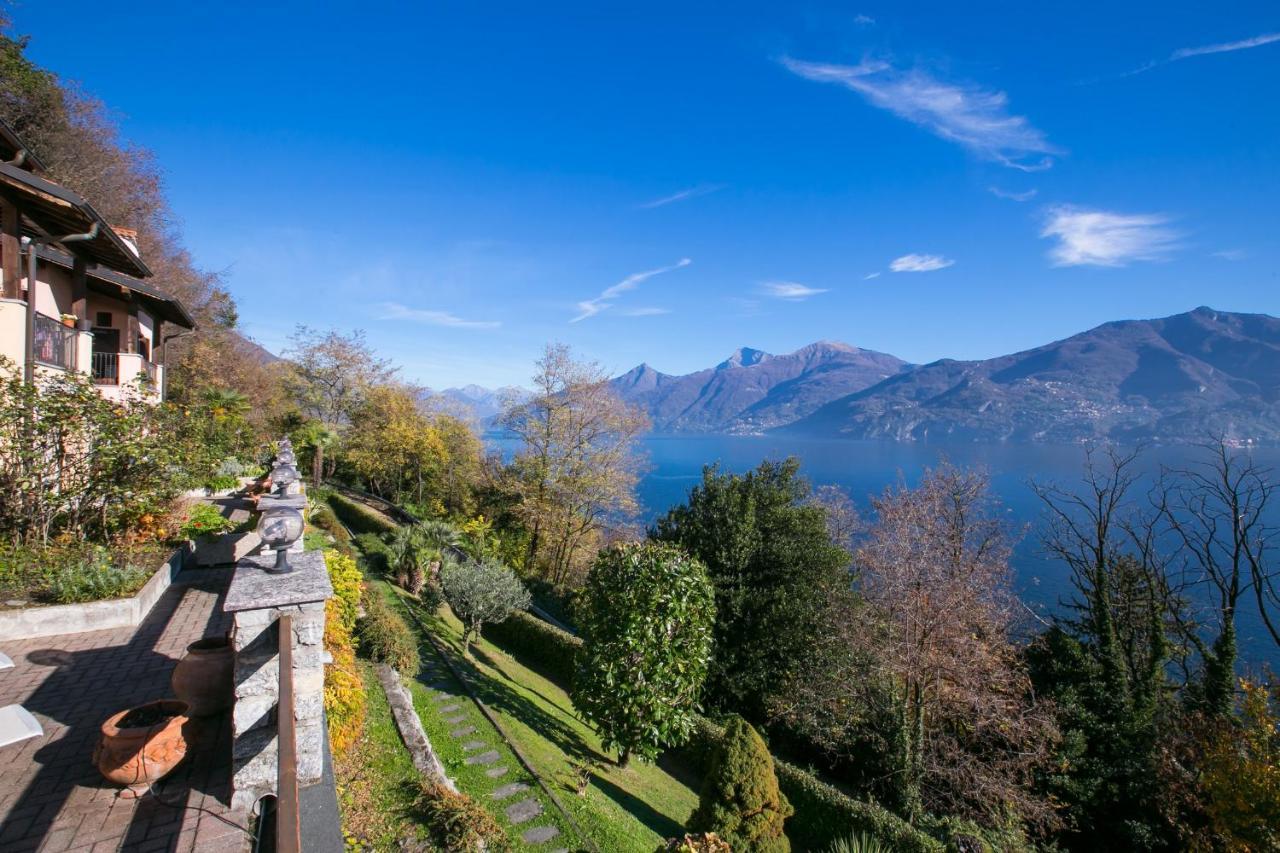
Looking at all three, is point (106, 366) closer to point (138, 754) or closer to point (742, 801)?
point (138, 754)

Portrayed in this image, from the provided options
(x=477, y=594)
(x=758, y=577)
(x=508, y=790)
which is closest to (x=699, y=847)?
(x=508, y=790)

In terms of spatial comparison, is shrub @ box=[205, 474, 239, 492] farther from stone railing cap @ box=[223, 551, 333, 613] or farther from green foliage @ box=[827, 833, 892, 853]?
green foliage @ box=[827, 833, 892, 853]

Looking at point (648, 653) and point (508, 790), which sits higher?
point (648, 653)

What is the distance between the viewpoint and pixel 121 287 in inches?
634

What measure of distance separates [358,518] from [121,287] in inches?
475

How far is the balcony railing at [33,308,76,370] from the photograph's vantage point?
11.4 m

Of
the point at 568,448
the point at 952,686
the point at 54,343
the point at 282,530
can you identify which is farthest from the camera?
the point at 568,448

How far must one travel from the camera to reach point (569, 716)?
13.8 metres

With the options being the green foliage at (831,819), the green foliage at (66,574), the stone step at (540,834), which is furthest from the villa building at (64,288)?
the green foliage at (831,819)

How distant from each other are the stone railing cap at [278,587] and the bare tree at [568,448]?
Result: 23498 mm

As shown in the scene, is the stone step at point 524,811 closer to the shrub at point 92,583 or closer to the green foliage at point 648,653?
the green foliage at point 648,653

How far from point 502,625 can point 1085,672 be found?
615 inches

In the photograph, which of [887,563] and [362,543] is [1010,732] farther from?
[362,543]

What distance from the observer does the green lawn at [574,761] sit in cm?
880
